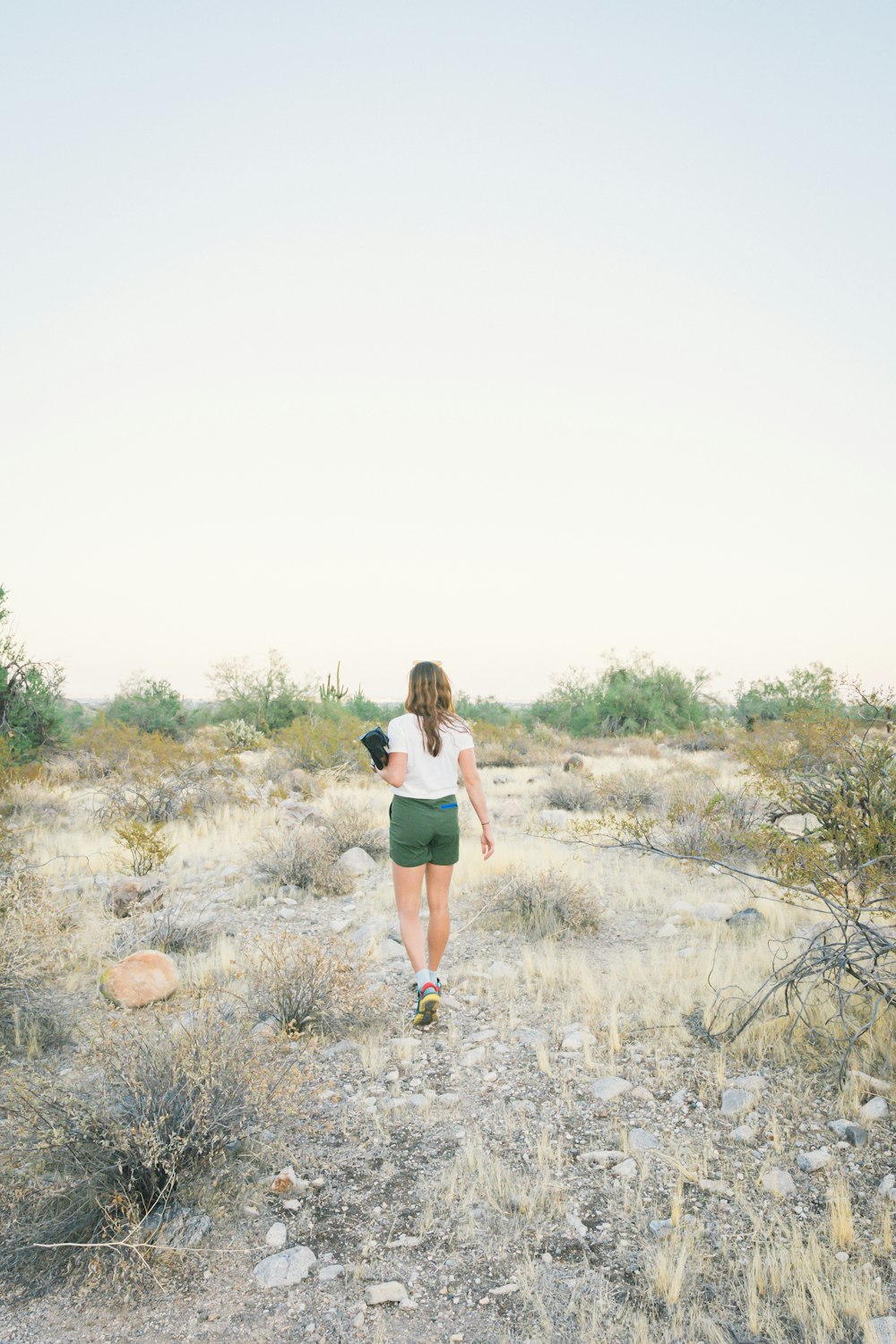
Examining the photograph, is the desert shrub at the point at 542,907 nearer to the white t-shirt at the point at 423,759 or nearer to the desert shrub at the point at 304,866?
the desert shrub at the point at 304,866

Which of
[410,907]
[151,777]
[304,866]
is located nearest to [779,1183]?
[410,907]

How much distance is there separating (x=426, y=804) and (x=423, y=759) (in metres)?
0.28

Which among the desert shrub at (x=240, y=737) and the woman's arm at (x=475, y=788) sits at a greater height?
the woman's arm at (x=475, y=788)

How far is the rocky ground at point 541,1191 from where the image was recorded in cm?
249

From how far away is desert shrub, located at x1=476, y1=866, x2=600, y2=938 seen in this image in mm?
6664

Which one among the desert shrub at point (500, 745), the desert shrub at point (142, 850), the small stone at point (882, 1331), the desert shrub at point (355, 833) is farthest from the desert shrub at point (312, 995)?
the desert shrub at point (500, 745)

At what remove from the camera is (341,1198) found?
311cm

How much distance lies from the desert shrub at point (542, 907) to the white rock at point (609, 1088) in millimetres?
2439

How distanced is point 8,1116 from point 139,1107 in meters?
0.87

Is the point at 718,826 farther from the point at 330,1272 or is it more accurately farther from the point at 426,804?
the point at 330,1272

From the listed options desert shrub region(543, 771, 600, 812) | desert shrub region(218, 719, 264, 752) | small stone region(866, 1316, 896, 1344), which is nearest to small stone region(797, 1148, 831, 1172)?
small stone region(866, 1316, 896, 1344)

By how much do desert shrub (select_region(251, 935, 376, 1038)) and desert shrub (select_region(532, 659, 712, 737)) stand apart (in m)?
25.5

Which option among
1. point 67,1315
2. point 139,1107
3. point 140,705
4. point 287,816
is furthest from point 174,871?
point 140,705

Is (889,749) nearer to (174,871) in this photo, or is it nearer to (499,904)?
(499,904)
